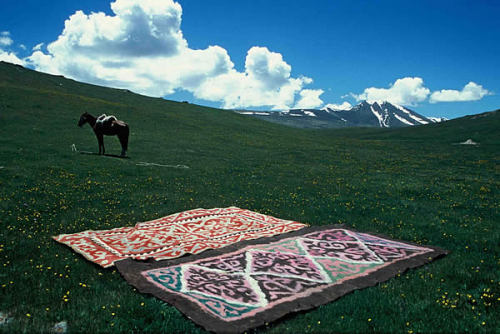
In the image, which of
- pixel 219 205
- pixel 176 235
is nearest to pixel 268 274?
pixel 176 235

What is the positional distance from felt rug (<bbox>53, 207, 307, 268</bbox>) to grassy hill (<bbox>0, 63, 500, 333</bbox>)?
61cm

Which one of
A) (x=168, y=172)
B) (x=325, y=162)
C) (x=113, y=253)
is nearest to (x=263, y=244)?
(x=113, y=253)

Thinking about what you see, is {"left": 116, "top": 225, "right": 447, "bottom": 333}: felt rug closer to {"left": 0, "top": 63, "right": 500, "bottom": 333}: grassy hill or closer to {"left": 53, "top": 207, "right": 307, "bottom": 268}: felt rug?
{"left": 0, "top": 63, "right": 500, "bottom": 333}: grassy hill

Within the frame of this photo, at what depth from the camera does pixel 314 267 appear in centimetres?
902

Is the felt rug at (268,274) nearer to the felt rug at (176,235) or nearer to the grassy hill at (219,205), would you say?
the grassy hill at (219,205)

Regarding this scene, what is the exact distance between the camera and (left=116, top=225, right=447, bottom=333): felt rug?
22.0 feet

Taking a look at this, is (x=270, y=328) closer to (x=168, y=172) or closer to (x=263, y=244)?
(x=263, y=244)

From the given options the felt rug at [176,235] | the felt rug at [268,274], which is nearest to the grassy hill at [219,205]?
the felt rug at [268,274]

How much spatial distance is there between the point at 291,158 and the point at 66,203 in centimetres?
2666

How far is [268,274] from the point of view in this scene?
8430 mm

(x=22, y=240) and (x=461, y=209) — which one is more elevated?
(x=461, y=209)

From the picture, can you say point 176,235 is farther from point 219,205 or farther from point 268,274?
point 219,205

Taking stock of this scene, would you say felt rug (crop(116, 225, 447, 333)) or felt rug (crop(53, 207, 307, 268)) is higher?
felt rug (crop(116, 225, 447, 333))

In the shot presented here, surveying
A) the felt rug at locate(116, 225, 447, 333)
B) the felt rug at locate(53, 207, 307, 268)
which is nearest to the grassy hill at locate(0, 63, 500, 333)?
the felt rug at locate(116, 225, 447, 333)
